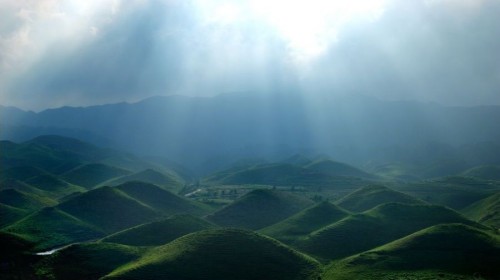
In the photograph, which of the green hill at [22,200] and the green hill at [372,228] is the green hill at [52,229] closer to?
the green hill at [22,200]

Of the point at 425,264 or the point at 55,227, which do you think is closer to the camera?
the point at 425,264

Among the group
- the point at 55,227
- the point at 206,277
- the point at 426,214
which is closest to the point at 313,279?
the point at 206,277

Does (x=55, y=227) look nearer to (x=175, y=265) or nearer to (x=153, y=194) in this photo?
(x=153, y=194)

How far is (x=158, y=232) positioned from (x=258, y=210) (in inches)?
1818

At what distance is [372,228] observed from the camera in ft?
390

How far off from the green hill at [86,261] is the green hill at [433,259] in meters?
40.1

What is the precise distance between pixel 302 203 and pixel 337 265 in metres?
79.6

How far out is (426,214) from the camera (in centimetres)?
12988

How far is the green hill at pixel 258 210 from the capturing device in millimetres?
150500

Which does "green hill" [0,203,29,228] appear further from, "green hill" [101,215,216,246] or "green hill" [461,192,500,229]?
"green hill" [461,192,500,229]

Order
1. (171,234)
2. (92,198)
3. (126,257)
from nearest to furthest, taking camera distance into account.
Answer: (126,257)
(171,234)
(92,198)

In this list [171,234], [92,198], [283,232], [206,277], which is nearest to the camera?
[206,277]

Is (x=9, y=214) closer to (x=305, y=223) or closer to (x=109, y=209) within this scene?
(x=109, y=209)

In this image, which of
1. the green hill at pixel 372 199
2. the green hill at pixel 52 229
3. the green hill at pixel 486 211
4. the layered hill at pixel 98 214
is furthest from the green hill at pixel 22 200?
the green hill at pixel 486 211
